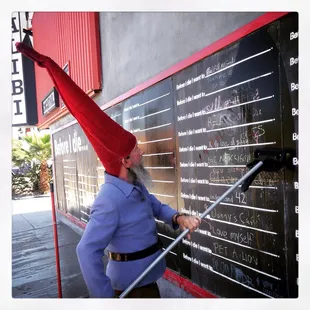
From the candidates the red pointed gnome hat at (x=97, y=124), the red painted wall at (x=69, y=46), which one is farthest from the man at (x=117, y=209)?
the red painted wall at (x=69, y=46)

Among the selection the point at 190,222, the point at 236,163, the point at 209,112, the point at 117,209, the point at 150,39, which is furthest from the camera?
the point at 150,39

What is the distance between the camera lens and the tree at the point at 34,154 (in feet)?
4.41

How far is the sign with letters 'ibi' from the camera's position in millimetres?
1247

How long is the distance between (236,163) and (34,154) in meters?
1.04

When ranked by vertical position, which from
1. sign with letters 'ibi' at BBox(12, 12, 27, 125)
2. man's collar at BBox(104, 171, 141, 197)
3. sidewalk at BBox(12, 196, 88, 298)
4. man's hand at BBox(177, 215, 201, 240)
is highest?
sign with letters 'ibi' at BBox(12, 12, 27, 125)

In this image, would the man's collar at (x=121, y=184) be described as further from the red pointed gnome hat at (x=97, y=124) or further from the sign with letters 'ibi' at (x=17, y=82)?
the sign with letters 'ibi' at (x=17, y=82)

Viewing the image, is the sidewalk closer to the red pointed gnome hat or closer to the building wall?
the red pointed gnome hat

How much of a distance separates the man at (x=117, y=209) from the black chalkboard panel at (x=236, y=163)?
1.05ft

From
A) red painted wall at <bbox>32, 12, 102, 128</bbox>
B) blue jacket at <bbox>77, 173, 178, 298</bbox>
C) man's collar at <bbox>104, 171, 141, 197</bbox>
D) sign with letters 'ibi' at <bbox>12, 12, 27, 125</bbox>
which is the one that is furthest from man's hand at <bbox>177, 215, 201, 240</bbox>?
red painted wall at <bbox>32, 12, 102, 128</bbox>

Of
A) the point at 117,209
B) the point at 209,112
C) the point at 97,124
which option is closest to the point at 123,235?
the point at 117,209

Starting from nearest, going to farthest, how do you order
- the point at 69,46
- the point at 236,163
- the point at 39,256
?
the point at 236,163, the point at 69,46, the point at 39,256

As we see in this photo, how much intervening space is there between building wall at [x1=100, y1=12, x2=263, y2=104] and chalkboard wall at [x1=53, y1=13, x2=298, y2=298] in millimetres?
111

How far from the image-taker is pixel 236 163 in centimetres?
136

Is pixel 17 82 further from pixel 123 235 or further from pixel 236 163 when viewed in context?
pixel 236 163
